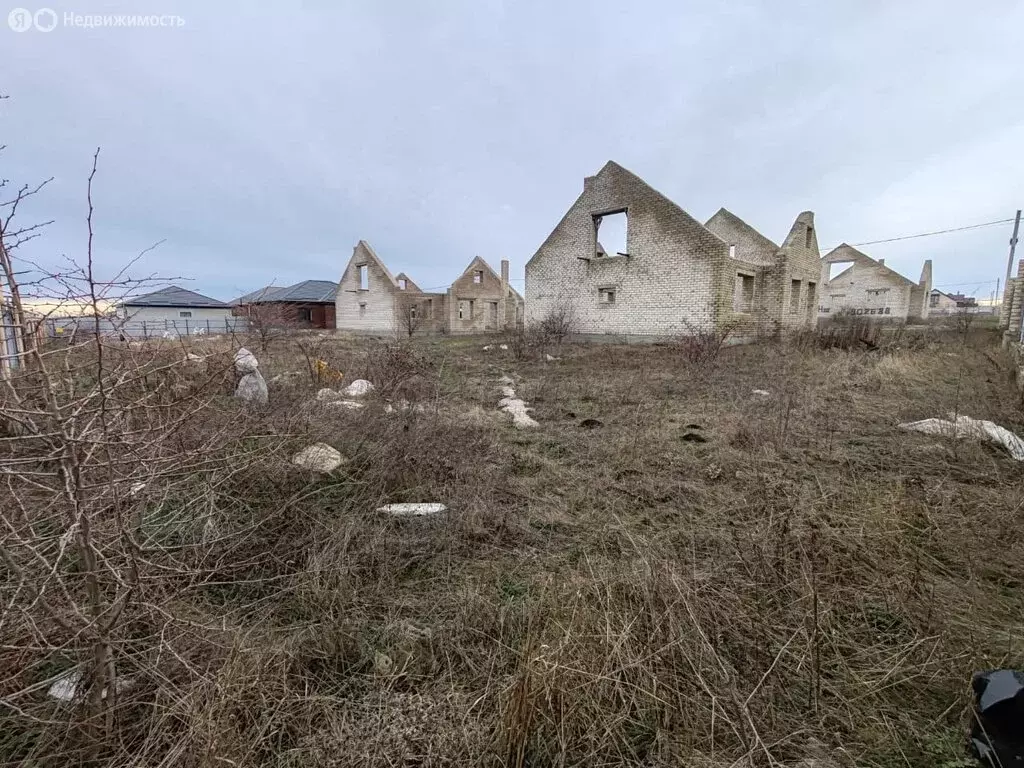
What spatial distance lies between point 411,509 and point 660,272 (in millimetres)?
13558

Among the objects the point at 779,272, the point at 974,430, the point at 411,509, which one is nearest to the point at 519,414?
the point at 411,509

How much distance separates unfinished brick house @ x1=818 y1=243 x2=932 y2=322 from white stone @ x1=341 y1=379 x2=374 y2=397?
32.2 meters

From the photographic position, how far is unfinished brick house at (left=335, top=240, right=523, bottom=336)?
25531 millimetres

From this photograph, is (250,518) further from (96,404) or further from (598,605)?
(598,605)

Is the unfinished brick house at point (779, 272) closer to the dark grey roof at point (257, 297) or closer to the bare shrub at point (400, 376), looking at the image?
the bare shrub at point (400, 376)

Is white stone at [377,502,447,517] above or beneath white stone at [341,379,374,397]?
beneath

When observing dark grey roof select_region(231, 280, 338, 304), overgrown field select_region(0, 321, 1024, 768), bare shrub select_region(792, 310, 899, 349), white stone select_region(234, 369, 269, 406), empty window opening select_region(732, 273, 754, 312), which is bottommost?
overgrown field select_region(0, 321, 1024, 768)

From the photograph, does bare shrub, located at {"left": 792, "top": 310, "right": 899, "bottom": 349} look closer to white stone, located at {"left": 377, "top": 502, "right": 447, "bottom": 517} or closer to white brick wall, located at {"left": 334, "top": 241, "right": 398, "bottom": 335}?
white stone, located at {"left": 377, "top": 502, "right": 447, "bottom": 517}

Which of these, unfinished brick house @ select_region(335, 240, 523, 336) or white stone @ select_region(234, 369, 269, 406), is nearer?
white stone @ select_region(234, 369, 269, 406)

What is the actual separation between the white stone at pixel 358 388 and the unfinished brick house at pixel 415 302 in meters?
15.8

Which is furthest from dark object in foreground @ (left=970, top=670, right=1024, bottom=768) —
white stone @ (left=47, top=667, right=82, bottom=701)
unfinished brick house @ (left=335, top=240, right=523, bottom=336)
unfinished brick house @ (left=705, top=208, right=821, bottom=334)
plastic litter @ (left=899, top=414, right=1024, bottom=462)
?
unfinished brick house @ (left=335, top=240, right=523, bottom=336)

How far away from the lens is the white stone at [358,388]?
6249 mm

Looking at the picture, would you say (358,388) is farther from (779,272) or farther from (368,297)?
(368,297)

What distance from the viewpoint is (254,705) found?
4.96 feet
